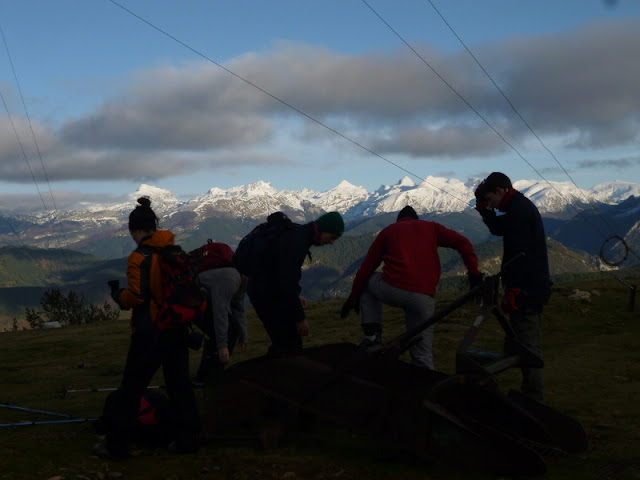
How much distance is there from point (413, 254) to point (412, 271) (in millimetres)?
180

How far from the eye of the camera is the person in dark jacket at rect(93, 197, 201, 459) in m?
5.22

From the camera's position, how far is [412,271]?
614cm

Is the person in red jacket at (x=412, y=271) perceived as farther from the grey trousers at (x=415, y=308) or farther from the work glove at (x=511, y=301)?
the work glove at (x=511, y=301)

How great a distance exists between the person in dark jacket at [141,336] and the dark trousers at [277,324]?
119 cm

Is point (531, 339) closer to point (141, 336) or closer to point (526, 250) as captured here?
point (526, 250)

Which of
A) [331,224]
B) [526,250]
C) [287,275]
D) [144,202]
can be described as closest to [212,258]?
[144,202]

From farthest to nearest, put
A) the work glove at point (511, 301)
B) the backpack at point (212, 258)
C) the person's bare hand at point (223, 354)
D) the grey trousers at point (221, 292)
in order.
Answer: the backpack at point (212, 258) → the grey trousers at point (221, 292) → the person's bare hand at point (223, 354) → the work glove at point (511, 301)

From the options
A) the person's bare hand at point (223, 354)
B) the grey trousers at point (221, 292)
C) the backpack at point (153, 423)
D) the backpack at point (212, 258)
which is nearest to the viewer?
the backpack at point (153, 423)

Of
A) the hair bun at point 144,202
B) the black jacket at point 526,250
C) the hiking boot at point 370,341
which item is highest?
the hair bun at point 144,202

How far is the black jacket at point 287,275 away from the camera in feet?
20.2

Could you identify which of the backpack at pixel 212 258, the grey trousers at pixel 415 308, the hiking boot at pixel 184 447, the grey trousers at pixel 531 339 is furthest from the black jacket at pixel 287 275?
the grey trousers at pixel 531 339

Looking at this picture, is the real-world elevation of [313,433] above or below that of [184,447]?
below

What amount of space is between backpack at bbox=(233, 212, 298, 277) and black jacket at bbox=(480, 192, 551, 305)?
2.18 metres

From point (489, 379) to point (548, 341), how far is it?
367 inches
